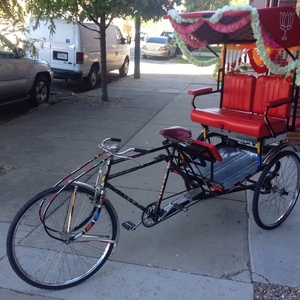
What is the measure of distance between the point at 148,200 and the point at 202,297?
1742 millimetres

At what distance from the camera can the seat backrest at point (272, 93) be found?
470 centimetres

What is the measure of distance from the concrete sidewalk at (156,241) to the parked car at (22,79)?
1485 millimetres

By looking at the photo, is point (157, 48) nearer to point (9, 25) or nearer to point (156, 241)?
point (9, 25)

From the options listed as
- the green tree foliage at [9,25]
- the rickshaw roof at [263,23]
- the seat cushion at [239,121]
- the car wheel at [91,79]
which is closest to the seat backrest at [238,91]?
the seat cushion at [239,121]

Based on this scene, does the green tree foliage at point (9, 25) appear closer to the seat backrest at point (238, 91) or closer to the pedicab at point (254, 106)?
the pedicab at point (254, 106)

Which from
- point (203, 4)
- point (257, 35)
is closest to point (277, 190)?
point (257, 35)

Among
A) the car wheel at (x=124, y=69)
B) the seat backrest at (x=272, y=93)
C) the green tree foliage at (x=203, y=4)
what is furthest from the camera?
the green tree foliage at (x=203, y=4)

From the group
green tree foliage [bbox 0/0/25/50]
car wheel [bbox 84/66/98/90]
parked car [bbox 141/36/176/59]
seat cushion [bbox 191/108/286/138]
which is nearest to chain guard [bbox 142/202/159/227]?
seat cushion [bbox 191/108/286/138]

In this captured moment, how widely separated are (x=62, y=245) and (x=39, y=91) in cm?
679

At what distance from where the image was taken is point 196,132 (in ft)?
24.7

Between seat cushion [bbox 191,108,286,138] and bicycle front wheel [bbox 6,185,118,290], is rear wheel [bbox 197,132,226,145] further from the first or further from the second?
bicycle front wheel [bbox 6,185,118,290]

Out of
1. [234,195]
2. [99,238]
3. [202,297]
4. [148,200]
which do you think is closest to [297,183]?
[234,195]

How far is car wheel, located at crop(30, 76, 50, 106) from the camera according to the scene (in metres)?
9.47

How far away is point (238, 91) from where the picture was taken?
5230 millimetres
